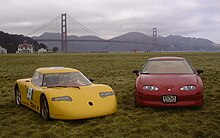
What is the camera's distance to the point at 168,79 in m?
8.05

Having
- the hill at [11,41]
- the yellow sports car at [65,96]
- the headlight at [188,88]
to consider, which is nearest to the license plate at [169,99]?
the headlight at [188,88]

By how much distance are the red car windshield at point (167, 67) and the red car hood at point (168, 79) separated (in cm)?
42

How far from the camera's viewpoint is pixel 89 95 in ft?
23.4

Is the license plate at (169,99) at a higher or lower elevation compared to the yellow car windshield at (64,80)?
lower

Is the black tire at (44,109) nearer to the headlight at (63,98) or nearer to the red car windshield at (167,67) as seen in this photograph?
the headlight at (63,98)

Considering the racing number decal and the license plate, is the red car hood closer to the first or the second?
the license plate

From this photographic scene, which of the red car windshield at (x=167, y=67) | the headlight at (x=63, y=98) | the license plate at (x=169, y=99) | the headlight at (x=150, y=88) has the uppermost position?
A: the red car windshield at (x=167, y=67)

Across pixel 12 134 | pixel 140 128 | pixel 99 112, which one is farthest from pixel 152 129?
pixel 12 134

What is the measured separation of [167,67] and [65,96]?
330cm

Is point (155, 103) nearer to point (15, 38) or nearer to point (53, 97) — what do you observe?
point (53, 97)

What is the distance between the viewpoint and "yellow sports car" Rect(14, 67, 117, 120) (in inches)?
267

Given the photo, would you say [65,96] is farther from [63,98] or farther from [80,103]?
[80,103]

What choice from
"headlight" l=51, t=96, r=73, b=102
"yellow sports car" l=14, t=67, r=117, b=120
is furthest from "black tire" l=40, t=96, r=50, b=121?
"headlight" l=51, t=96, r=73, b=102

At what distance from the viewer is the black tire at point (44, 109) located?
704 centimetres
